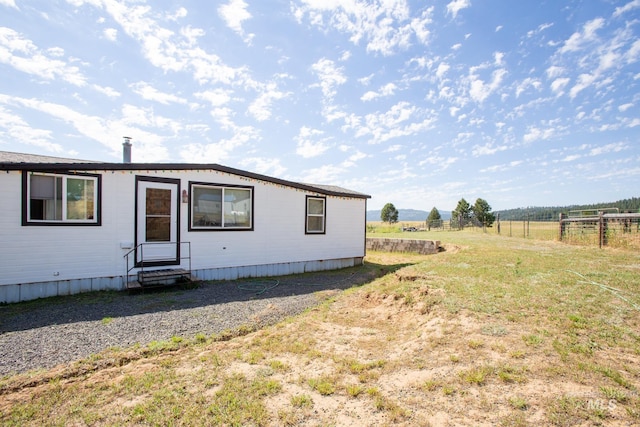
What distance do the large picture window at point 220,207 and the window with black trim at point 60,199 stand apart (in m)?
2.19

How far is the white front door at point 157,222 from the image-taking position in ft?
25.3

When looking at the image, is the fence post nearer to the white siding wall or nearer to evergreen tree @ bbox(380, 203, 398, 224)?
the white siding wall

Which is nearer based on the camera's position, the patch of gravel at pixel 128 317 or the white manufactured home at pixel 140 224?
the patch of gravel at pixel 128 317

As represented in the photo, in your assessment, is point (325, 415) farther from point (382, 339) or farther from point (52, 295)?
point (52, 295)

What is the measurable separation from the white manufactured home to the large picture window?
0.03m

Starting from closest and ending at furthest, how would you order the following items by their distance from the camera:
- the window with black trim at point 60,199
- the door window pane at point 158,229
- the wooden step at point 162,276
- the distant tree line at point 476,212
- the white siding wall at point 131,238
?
the white siding wall at point 131,238 < the window with black trim at point 60,199 < the wooden step at point 162,276 < the door window pane at point 158,229 < the distant tree line at point 476,212

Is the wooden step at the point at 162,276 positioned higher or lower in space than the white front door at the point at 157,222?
lower

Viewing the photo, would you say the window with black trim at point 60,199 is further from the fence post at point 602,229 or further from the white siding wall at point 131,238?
the fence post at point 602,229

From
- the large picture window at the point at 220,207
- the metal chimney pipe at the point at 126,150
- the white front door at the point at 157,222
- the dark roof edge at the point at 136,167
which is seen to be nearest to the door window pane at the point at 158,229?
the white front door at the point at 157,222

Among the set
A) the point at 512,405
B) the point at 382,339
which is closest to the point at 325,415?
the point at 512,405

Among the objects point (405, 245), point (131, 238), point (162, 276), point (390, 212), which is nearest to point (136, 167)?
point (131, 238)

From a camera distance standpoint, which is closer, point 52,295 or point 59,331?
point 59,331

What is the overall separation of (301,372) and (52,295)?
6464mm

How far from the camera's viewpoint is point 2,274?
6.28m
